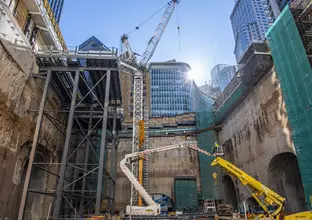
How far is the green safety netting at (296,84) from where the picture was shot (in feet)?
51.3

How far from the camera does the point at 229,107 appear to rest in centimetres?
2945

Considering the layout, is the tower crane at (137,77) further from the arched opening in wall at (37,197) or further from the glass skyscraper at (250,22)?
the glass skyscraper at (250,22)

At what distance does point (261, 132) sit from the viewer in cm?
2238

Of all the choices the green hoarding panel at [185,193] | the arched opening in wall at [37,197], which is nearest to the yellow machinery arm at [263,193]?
the green hoarding panel at [185,193]

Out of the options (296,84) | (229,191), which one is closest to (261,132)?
(296,84)

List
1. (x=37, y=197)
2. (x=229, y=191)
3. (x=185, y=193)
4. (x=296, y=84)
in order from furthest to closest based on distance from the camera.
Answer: (x=229, y=191)
(x=185, y=193)
(x=37, y=197)
(x=296, y=84)

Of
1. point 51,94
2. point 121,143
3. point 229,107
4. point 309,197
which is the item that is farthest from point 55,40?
point 309,197

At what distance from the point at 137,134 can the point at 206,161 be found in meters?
11.0

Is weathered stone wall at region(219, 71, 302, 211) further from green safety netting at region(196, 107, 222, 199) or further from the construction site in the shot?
green safety netting at region(196, 107, 222, 199)

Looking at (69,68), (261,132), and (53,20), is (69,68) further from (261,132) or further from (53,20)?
(261,132)

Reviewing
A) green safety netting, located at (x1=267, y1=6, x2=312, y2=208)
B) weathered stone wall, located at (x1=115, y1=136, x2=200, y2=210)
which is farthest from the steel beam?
weathered stone wall, located at (x1=115, y1=136, x2=200, y2=210)

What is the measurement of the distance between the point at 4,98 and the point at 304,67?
69.2ft

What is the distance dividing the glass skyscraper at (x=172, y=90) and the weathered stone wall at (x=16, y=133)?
52.3 m

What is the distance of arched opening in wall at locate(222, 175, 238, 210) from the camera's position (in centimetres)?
3001
